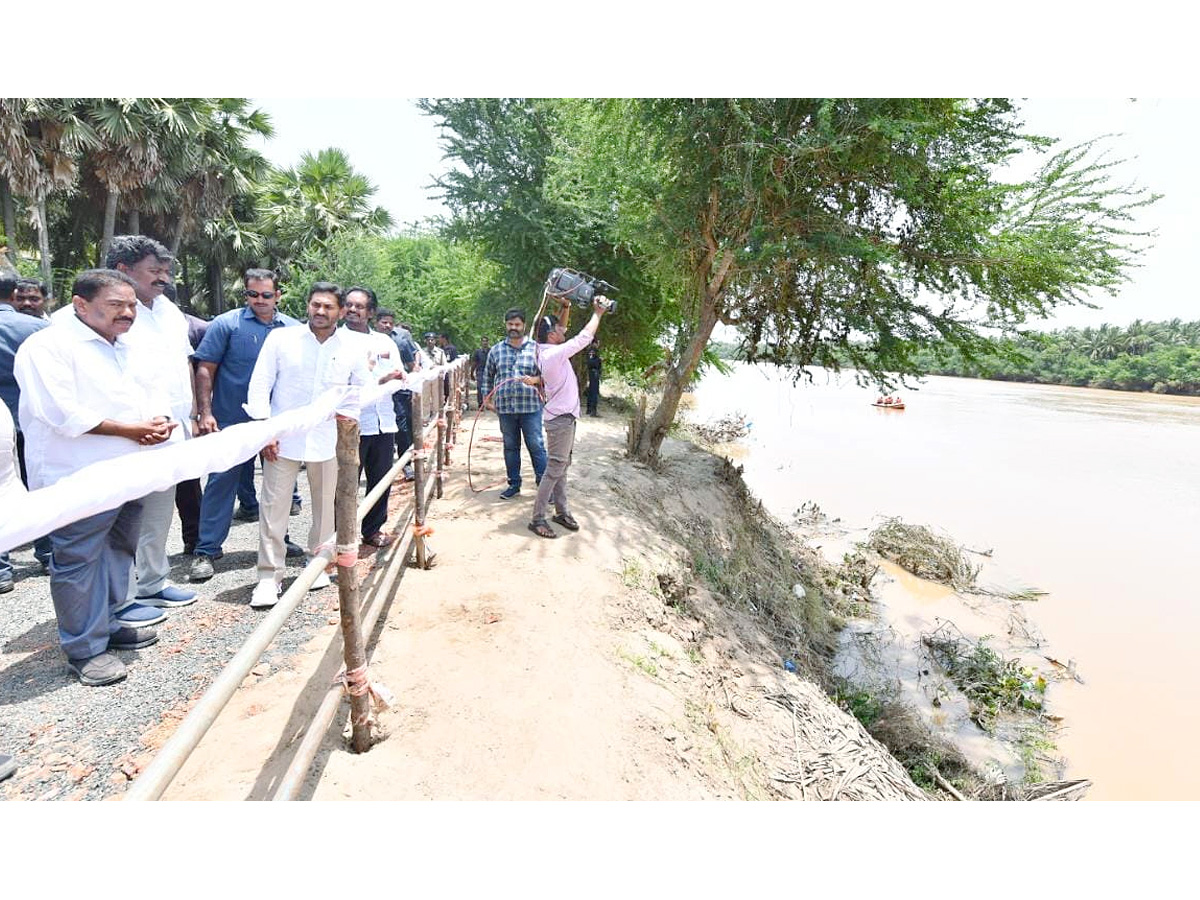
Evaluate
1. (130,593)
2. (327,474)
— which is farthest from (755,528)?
(130,593)

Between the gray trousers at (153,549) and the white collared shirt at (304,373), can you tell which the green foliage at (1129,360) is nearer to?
the white collared shirt at (304,373)

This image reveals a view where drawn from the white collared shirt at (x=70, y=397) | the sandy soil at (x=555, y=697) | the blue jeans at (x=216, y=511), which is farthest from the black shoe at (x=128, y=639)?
the blue jeans at (x=216, y=511)

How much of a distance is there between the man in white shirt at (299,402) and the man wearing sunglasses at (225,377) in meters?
0.42

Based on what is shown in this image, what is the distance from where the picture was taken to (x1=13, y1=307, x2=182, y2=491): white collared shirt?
2.38 m

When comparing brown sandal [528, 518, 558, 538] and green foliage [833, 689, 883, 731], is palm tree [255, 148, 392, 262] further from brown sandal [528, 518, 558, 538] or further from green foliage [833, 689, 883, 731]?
green foliage [833, 689, 883, 731]

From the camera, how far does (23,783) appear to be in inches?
77.8

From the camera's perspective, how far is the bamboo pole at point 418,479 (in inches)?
153

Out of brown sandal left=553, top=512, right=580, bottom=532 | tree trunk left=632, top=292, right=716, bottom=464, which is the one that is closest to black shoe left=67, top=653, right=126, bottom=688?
brown sandal left=553, top=512, right=580, bottom=532

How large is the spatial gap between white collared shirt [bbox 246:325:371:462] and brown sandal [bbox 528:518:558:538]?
1.75 metres

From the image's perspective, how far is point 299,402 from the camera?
3.52m

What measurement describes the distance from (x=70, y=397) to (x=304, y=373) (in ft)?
3.89

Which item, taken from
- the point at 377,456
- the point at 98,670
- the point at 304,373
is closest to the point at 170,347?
the point at 304,373

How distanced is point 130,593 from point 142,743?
3.58 ft

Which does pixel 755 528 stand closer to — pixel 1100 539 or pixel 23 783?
pixel 23 783
